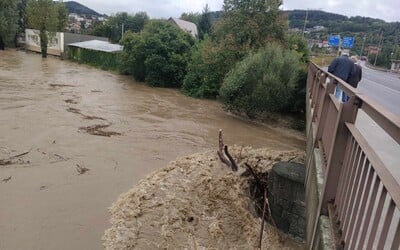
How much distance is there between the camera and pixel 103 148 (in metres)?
10.5

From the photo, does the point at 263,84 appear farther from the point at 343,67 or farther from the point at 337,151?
the point at 337,151

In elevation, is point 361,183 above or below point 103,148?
above

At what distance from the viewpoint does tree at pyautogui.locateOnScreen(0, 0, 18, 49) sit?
47.1 m

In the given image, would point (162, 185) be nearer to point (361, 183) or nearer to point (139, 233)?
point (139, 233)

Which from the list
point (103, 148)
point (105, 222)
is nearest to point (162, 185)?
point (105, 222)

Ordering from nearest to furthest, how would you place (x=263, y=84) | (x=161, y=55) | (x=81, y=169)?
1. (x=81, y=169)
2. (x=263, y=84)
3. (x=161, y=55)

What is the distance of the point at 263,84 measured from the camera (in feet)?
54.1

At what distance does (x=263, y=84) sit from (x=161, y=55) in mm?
13114

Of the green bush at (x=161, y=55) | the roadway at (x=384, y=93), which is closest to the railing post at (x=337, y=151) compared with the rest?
the roadway at (x=384, y=93)

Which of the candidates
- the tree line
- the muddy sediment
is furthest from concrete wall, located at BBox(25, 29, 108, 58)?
the muddy sediment

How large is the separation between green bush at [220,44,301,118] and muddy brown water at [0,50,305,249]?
3.40ft

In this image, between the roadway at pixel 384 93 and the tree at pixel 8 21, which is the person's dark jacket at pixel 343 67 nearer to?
the roadway at pixel 384 93

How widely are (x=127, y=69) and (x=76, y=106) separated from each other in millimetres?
15380

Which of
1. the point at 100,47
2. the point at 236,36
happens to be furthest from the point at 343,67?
the point at 100,47
